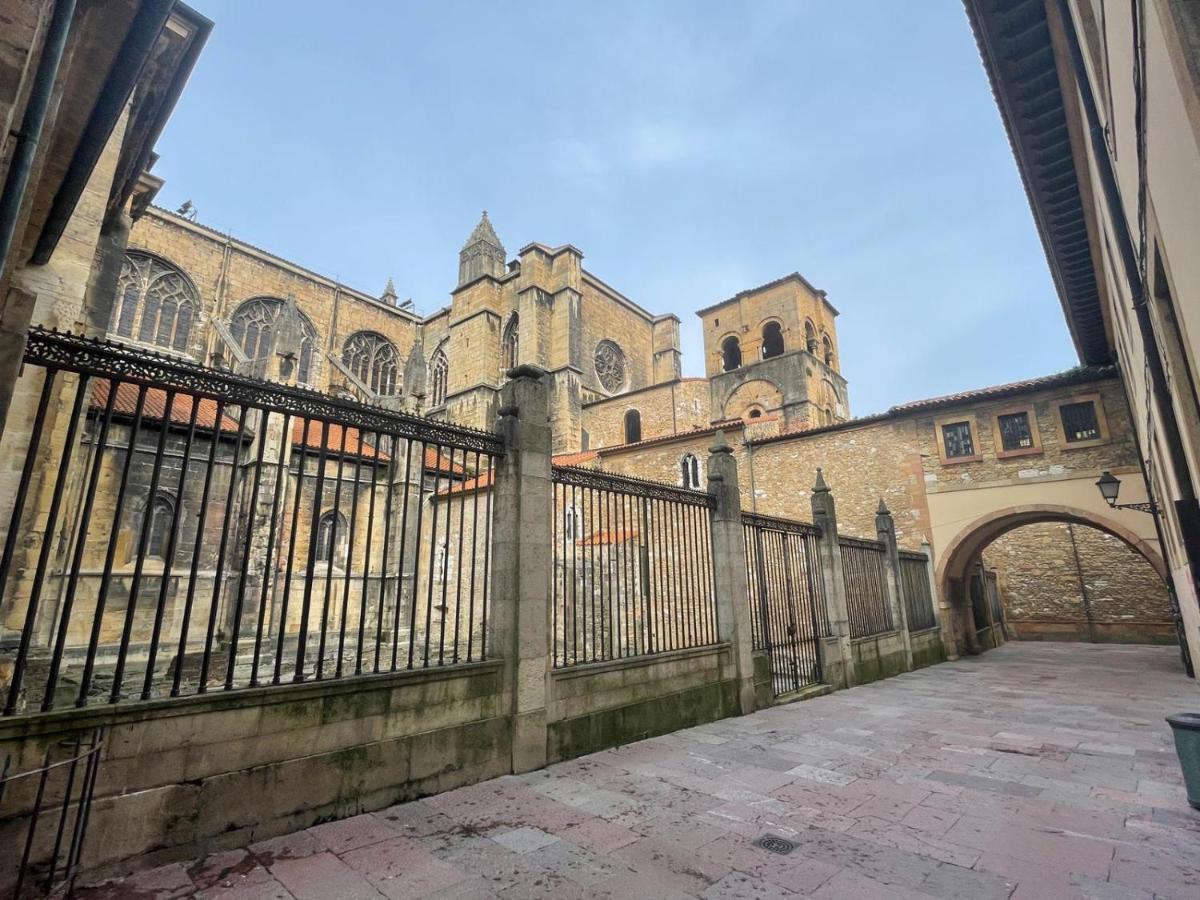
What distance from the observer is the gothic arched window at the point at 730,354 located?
111 feet

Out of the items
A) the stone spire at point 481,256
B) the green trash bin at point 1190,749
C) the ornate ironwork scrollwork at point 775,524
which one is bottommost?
the green trash bin at point 1190,749

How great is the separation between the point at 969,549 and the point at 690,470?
959 centimetres

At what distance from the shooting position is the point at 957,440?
54.8 ft

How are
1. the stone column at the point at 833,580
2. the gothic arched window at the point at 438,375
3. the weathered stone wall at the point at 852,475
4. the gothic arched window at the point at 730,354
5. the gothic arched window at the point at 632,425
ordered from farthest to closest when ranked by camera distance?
1. the gothic arched window at the point at 438,375
2. the gothic arched window at the point at 730,354
3. the gothic arched window at the point at 632,425
4. the weathered stone wall at the point at 852,475
5. the stone column at the point at 833,580

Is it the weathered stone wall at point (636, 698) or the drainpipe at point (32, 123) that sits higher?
the drainpipe at point (32, 123)

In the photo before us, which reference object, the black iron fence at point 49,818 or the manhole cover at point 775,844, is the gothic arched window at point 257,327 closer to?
the black iron fence at point 49,818

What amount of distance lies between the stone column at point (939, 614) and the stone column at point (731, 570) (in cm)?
1045

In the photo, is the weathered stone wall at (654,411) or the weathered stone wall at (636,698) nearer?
the weathered stone wall at (636,698)

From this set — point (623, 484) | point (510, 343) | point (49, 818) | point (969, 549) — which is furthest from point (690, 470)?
point (49, 818)

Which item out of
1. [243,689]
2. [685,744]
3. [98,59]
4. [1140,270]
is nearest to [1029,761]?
[685,744]

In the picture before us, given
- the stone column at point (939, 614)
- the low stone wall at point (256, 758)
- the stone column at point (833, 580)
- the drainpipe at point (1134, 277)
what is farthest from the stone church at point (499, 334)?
the low stone wall at point (256, 758)

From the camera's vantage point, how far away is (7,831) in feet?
8.95

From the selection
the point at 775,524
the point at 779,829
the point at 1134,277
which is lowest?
the point at 779,829

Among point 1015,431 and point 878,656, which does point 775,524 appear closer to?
point 878,656
